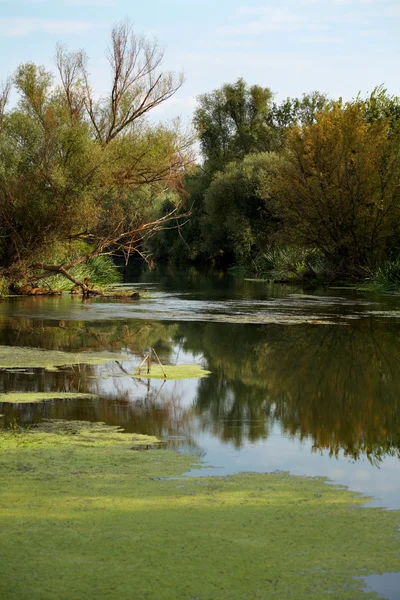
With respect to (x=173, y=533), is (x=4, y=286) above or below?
above

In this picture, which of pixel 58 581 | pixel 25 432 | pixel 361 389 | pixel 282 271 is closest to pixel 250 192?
pixel 282 271

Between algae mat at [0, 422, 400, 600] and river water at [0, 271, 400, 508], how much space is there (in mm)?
551

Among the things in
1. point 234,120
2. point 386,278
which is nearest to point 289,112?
point 234,120

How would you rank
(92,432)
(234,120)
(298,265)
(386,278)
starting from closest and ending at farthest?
(92,432) → (386,278) → (298,265) → (234,120)

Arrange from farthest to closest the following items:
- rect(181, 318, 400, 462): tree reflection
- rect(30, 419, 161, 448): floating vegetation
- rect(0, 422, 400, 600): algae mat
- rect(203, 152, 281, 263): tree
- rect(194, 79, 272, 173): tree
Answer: rect(194, 79, 272, 173): tree
rect(203, 152, 281, 263): tree
rect(181, 318, 400, 462): tree reflection
rect(30, 419, 161, 448): floating vegetation
rect(0, 422, 400, 600): algae mat

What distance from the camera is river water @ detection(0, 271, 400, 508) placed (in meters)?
7.46

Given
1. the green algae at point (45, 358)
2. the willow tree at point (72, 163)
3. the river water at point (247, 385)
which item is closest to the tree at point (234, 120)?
the willow tree at point (72, 163)

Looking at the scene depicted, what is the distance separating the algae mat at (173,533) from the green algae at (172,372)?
425 centimetres

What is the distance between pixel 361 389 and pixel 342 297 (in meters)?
17.0

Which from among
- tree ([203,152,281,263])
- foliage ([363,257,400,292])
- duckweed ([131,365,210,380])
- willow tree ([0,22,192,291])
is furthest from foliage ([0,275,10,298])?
tree ([203,152,281,263])

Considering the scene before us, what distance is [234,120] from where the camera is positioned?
221ft

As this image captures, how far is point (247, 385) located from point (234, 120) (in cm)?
5854

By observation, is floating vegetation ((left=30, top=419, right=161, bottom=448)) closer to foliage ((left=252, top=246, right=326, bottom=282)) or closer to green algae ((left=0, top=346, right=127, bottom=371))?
green algae ((left=0, top=346, right=127, bottom=371))

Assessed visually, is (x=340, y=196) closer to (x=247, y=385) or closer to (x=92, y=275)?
(x=92, y=275)
